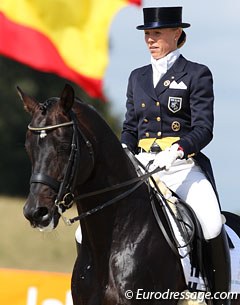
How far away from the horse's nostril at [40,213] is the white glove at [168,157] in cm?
103

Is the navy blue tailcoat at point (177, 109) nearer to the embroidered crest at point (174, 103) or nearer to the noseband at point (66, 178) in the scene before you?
the embroidered crest at point (174, 103)

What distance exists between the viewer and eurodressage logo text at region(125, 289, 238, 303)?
232 inches

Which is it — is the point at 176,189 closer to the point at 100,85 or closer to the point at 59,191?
the point at 59,191

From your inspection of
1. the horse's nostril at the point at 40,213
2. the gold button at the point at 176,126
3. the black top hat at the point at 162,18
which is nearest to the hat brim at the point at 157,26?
the black top hat at the point at 162,18

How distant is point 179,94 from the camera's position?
668 centimetres

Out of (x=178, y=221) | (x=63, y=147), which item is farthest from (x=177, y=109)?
(x=63, y=147)

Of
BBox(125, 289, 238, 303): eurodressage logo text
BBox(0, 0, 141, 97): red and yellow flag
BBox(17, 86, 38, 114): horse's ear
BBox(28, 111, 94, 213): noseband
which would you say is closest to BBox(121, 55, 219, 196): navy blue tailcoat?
BBox(125, 289, 238, 303): eurodressage logo text

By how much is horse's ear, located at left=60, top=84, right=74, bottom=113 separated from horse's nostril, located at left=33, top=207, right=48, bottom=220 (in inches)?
25.5

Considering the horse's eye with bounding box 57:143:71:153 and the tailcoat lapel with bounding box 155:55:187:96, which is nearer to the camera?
the horse's eye with bounding box 57:143:71:153

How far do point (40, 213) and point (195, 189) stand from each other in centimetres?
144

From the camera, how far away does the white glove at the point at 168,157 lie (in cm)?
624

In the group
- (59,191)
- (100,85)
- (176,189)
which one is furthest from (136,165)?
(100,85)

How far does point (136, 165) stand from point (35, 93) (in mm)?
17042

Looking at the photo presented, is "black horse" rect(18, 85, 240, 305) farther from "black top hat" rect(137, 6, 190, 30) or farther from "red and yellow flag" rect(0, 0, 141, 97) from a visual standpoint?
"red and yellow flag" rect(0, 0, 141, 97)
